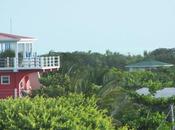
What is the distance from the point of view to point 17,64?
49.1 meters

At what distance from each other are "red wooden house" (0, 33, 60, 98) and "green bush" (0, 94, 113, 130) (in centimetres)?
2794

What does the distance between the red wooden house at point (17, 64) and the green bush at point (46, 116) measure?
27.9m

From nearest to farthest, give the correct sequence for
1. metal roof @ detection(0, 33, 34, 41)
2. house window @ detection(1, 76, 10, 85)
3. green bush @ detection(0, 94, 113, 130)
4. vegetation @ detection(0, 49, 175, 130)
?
green bush @ detection(0, 94, 113, 130) < vegetation @ detection(0, 49, 175, 130) < metal roof @ detection(0, 33, 34, 41) < house window @ detection(1, 76, 10, 85)

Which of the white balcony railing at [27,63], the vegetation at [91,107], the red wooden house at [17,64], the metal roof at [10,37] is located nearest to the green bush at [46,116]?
the vegetation at [91,107]

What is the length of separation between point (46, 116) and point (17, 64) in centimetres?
3013

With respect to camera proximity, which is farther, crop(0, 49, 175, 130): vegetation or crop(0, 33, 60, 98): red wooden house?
crop(0, 33, 60, 98): red wooden house

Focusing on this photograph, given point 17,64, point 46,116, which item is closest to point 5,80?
A: point 17,64

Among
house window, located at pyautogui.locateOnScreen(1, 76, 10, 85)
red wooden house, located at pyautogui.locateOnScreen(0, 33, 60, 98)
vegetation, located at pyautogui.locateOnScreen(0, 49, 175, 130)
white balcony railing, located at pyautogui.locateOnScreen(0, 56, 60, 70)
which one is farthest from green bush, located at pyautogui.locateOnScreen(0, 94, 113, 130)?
house window, located at pyautogui.locateOnScreen(1, 76, 10, 85)

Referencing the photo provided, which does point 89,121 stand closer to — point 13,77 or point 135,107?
point 135,107

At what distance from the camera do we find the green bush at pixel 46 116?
19.0 meters

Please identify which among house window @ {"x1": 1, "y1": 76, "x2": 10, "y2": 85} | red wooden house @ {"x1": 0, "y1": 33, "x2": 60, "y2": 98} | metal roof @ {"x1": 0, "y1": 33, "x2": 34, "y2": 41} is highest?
metal roof @ {"x1": 0, "y1": 33, "x2": 34, "y2": 41}

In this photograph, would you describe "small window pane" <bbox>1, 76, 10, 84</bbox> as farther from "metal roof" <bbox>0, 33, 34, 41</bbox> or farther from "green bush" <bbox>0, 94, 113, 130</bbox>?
"green bush" <bbox>0, 94, 113, 130</bbox>

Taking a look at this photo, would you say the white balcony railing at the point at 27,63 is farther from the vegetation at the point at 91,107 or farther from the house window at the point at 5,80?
the vegetation at the point at 91,107

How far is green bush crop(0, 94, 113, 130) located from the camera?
19.0 metres
